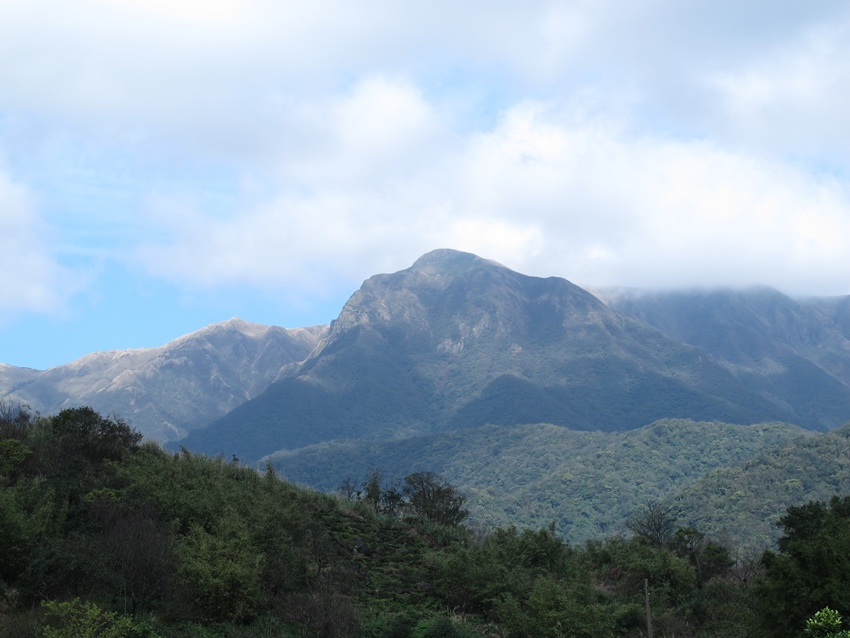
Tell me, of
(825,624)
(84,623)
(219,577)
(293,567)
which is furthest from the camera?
(293,567)

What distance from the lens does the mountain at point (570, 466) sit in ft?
445

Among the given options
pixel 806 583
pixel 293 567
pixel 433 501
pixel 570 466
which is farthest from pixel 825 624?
pixel 570 466

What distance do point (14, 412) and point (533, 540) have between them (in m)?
31.1

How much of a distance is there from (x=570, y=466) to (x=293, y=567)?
427 feet

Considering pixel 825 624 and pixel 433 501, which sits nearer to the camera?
pixel 825 624

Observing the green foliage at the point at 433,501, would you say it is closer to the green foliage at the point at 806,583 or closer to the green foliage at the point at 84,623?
the green foliage at the point at 806,583

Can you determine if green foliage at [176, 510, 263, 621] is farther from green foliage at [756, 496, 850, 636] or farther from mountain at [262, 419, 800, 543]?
mountain at [262, 419, 800, 543]

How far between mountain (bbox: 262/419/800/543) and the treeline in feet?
247

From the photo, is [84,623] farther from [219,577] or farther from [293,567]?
[293,567]

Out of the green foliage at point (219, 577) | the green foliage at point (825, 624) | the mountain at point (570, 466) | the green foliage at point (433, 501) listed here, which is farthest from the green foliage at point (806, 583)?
the mountain at point (570, 466)

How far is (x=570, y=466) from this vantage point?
15875cm

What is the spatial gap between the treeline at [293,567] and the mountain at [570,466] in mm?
75137

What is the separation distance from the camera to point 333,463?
19600 centimetres

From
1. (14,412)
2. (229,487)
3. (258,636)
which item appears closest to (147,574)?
(258,636)
